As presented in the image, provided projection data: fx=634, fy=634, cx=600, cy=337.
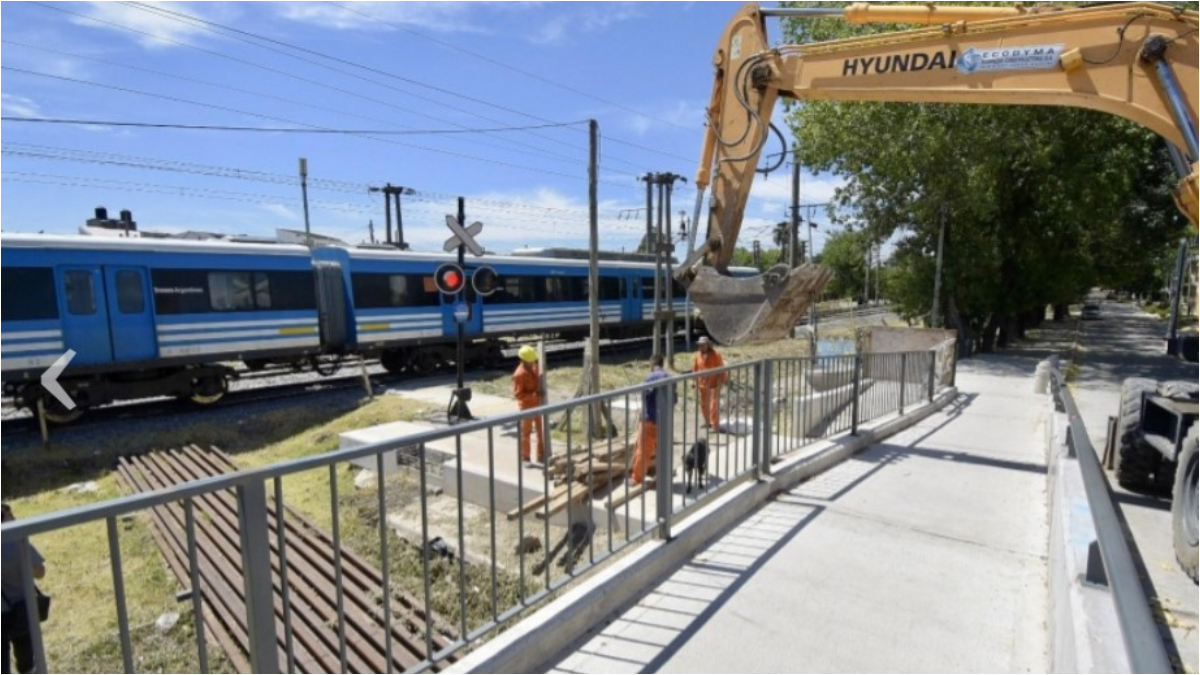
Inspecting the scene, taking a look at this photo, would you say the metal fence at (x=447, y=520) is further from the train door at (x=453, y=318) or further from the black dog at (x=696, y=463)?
the train door at (x=453, y=318)

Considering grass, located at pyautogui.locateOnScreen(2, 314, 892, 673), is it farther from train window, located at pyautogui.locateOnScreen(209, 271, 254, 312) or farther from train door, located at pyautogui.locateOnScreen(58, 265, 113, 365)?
train window, located at pyautogui.locateOnScreen(209, 271, 254, 312)

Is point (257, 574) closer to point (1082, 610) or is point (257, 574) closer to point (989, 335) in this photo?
point (1082, 610)

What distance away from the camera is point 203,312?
11578 mm

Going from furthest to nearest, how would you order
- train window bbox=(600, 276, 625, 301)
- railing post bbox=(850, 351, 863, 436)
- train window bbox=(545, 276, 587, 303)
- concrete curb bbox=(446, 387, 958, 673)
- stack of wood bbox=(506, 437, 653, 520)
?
1. train window bbox=(600, 276, 625, 301)
2. train window bbox=(545, 276, 587, 303)
3. railing post bbox=(850, 351, 863, 436)
4. stack of wood bbox=(506, 437, 653, 520)
5. concrete curb bbox=(446, 387, 958, 673)

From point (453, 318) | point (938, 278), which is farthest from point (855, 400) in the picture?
point (938, 278)

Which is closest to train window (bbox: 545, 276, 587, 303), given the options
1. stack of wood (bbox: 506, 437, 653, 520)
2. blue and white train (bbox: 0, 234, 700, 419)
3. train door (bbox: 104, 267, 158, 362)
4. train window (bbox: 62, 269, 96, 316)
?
blue and white train (bbox: 0, 234, 700, 419)

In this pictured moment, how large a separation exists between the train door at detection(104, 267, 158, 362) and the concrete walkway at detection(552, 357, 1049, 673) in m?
10.9

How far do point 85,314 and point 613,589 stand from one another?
1101 cm

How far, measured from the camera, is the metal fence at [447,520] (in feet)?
6.40

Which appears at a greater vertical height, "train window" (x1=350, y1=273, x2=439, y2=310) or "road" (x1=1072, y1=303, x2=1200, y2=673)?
"train window" (x1=350, y1=273, x2=439, y2=310)

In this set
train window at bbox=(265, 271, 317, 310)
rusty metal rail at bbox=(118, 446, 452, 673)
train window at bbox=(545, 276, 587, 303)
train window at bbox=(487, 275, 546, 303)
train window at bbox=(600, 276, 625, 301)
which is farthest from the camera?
train window at bbox=(600, 276, 625, 301)

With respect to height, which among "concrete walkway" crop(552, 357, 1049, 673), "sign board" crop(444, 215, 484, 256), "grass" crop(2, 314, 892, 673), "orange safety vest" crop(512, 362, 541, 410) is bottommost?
"grass" crop(2, 314, 892, 673)

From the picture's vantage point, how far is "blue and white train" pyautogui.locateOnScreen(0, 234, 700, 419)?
9805 mm

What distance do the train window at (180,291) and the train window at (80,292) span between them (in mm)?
870
